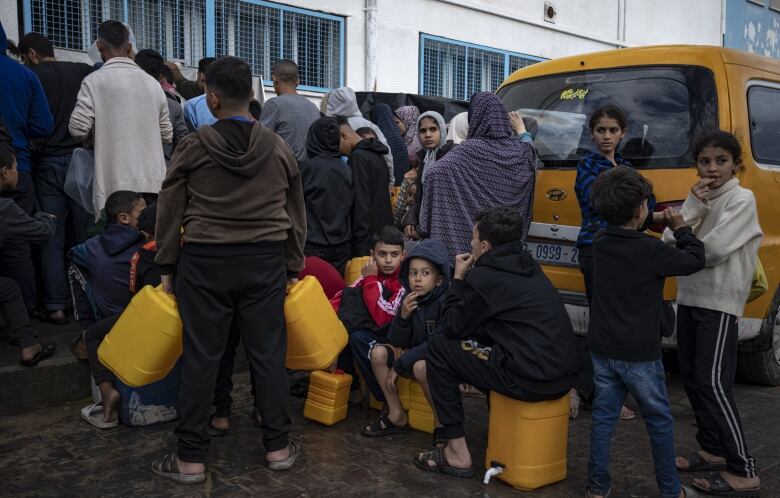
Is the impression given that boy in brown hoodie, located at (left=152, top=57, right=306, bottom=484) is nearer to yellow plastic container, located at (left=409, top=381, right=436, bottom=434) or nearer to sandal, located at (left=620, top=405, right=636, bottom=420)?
yellow plastic container, located at (left=409, top=381, right=436, bottom=434)

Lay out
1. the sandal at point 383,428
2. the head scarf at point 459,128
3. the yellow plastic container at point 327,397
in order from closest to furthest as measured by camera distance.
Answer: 1. the sandal at point 383,428
2. the yellow plastic container at point 327,397
3. the head scarf at point 459,128

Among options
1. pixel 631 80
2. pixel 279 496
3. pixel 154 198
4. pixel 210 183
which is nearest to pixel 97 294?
pixel 154 198

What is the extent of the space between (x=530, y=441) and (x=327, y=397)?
4.51ft

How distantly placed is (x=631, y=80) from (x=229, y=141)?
2736 mm

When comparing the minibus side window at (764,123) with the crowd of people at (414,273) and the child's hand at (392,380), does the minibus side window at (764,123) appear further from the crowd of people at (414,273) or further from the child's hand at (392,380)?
the child's hand at (392,380)

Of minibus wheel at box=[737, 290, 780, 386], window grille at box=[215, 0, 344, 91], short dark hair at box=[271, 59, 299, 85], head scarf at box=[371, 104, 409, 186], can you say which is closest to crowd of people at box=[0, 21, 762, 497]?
short dark hair at box=[271, 59, 299, 85]

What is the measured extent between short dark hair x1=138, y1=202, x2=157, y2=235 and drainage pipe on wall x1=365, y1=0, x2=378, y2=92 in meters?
7.23

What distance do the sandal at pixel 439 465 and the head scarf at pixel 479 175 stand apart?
1.43 m

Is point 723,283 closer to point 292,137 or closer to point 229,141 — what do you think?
point 229,141

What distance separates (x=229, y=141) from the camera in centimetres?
370

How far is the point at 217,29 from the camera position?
9836 millimetres

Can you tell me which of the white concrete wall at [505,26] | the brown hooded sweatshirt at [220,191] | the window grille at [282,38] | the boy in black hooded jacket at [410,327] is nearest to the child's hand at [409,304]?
the boy in black hooded jacket at [410,327]

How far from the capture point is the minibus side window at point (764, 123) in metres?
5.00

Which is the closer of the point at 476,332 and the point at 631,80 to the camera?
the point at 476,332
